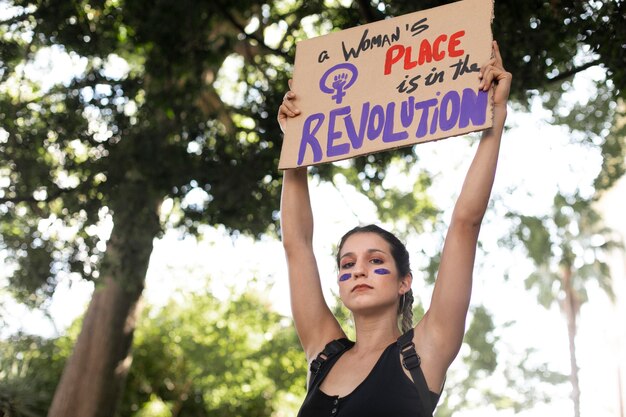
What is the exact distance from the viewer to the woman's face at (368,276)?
282 cm

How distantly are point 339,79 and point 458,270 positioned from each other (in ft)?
3.03

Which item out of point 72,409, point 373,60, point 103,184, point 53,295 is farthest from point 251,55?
point 373,60

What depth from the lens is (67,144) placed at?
8.70 m

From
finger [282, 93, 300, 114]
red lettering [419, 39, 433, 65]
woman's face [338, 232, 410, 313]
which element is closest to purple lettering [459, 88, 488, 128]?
red lettering [419, 39, 433, 65]

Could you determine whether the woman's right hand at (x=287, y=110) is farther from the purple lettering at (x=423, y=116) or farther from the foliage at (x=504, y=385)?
the foliage at (x=504, y=385)

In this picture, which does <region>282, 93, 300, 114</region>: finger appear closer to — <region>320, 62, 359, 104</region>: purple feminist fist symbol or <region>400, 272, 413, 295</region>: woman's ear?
<region>320, 62, 359, 104</region>: purple feminist fist symbol

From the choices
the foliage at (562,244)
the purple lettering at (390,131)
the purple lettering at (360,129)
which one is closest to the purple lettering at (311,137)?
the purple lettering at (360,129)

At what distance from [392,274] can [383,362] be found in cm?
32

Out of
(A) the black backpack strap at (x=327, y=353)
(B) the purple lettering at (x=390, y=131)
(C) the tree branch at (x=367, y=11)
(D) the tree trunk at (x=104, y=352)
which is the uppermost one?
(C) the tree branch at (x=367, y=11)

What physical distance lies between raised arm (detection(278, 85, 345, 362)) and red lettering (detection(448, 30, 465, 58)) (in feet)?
1.86

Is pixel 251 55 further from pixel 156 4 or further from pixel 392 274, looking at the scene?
pixel 392 274

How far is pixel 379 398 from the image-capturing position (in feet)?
8.33

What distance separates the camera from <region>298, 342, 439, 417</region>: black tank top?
251 cm

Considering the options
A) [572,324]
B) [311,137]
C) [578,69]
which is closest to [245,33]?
[578,69]
